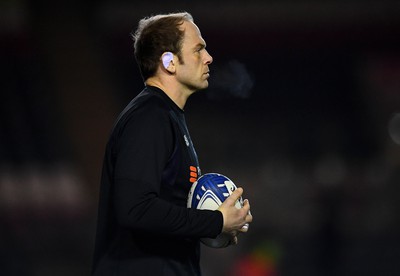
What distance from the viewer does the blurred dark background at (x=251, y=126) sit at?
6.62 meters

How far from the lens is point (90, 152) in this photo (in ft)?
27.0

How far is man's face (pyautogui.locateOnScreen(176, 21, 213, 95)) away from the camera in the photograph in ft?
7.15

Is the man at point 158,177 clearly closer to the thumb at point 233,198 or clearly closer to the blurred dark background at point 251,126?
the thumb at point 233,198

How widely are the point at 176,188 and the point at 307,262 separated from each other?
449 centimetres

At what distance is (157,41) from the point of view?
2.17 metres

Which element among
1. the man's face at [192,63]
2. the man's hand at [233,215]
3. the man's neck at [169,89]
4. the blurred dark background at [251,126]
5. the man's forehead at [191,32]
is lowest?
the blurred dark background at [251,126]

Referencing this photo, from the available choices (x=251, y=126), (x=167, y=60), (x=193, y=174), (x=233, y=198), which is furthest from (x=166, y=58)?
(x=251, y=126)

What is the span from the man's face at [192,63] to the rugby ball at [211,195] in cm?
27

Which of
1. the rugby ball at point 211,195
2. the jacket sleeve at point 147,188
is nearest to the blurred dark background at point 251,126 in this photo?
the rugby ball at point 211,195

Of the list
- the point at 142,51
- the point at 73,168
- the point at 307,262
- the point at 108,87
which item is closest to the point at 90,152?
the point at 73,168


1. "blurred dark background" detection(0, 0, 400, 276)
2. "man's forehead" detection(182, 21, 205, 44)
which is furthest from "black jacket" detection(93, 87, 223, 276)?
"blurred dark background" detection(0, 0, 400, 276)

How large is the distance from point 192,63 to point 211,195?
0.38 metres

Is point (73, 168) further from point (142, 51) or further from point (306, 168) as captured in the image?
point (142, 51)

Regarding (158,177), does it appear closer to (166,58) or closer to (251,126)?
(166,58)
